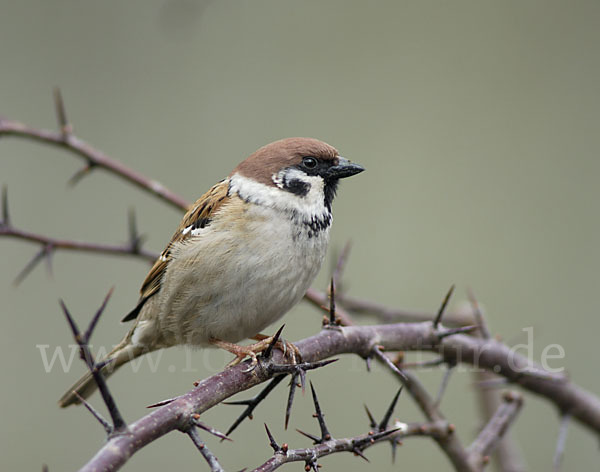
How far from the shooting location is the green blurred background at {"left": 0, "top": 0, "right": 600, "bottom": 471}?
13.4 feet

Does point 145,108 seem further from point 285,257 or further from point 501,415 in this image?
point 501,415

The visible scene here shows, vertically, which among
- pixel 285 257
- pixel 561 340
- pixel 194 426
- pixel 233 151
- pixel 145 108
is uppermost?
pixel 145 108

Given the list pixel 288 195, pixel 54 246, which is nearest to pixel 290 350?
pixel 288 195

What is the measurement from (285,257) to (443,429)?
82 cm

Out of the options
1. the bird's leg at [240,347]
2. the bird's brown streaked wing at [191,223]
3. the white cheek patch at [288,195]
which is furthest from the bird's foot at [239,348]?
the white cheek patch at [288,195]

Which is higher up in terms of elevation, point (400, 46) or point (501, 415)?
point (400, 46)

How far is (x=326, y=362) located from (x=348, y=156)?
3.26 metres

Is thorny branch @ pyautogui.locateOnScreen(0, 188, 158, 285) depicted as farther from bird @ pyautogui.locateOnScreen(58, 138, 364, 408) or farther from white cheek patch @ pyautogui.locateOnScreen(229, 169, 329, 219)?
white cheek patch @ pyautogui.locateOnScreen(229, 169, 329, 219)

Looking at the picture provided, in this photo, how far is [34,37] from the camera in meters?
4.64

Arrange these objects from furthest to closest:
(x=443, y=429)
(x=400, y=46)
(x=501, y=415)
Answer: (x=400, y=46), (x=501, y=415), (x=443, y=429)

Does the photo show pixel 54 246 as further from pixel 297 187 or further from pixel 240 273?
pixel 297 187

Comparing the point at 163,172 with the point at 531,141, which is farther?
the point at 531,141

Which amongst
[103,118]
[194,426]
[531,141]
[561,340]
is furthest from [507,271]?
[194,426]

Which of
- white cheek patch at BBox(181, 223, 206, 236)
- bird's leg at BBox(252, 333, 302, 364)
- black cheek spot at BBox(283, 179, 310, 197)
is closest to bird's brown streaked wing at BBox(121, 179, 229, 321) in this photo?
white cheek patch at BBox(181, 223, 206, 236)
